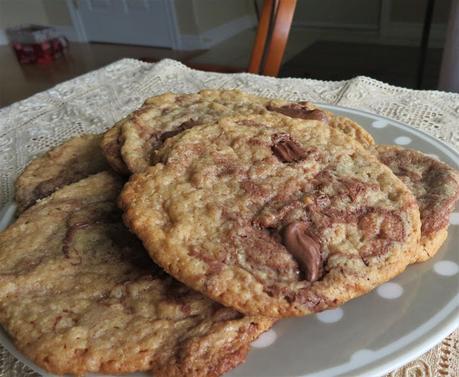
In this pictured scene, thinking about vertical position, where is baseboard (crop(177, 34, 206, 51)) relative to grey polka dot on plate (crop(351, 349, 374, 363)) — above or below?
below

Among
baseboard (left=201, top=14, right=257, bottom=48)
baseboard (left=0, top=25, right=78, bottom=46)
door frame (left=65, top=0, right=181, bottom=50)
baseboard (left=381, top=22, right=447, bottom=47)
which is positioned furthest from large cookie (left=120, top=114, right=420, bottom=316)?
baseboard (left=0, top=25, right=78, bottom=46)

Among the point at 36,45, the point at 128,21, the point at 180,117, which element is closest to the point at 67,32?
the point at 36,45

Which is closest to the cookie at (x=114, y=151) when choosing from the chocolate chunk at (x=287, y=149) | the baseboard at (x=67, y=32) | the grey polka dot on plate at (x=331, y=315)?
the chocolate chunk at (x=287, y=149)

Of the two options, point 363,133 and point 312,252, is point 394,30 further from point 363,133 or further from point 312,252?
point 312,252

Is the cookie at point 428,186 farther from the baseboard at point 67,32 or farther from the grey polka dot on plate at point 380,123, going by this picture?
the baseboard at point 67,32

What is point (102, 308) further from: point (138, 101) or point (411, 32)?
point (411, 32)

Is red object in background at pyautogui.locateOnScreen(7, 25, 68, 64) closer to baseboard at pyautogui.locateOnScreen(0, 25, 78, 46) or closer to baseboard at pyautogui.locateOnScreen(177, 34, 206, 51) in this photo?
baseboard at pyautogui.locateOnScreen(0, 25, 78, 46)
